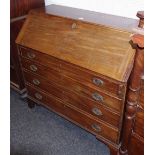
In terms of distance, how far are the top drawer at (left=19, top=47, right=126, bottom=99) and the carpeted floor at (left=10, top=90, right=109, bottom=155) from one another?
69cm

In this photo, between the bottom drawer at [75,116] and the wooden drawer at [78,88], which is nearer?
the wooden drawer at [78,88]

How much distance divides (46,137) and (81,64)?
906 millimetres

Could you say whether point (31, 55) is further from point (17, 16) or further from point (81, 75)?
point (81, 75)

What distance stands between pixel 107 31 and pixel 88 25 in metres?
0.16

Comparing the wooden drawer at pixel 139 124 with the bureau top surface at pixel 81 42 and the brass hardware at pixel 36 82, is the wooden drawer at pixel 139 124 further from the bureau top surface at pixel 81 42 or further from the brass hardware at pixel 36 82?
the brass hardware at pixel 36 82

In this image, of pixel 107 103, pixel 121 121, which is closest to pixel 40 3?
pixel 107 103

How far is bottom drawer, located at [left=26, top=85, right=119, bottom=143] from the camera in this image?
1604 mm

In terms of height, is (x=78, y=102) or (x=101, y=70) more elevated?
(x=101, y=70)

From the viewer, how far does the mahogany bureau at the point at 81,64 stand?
1368 mm

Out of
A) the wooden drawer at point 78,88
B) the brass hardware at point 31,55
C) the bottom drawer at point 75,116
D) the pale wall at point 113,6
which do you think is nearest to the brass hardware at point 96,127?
the bottom drawer at point 75,116

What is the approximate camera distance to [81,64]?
1.48 m
